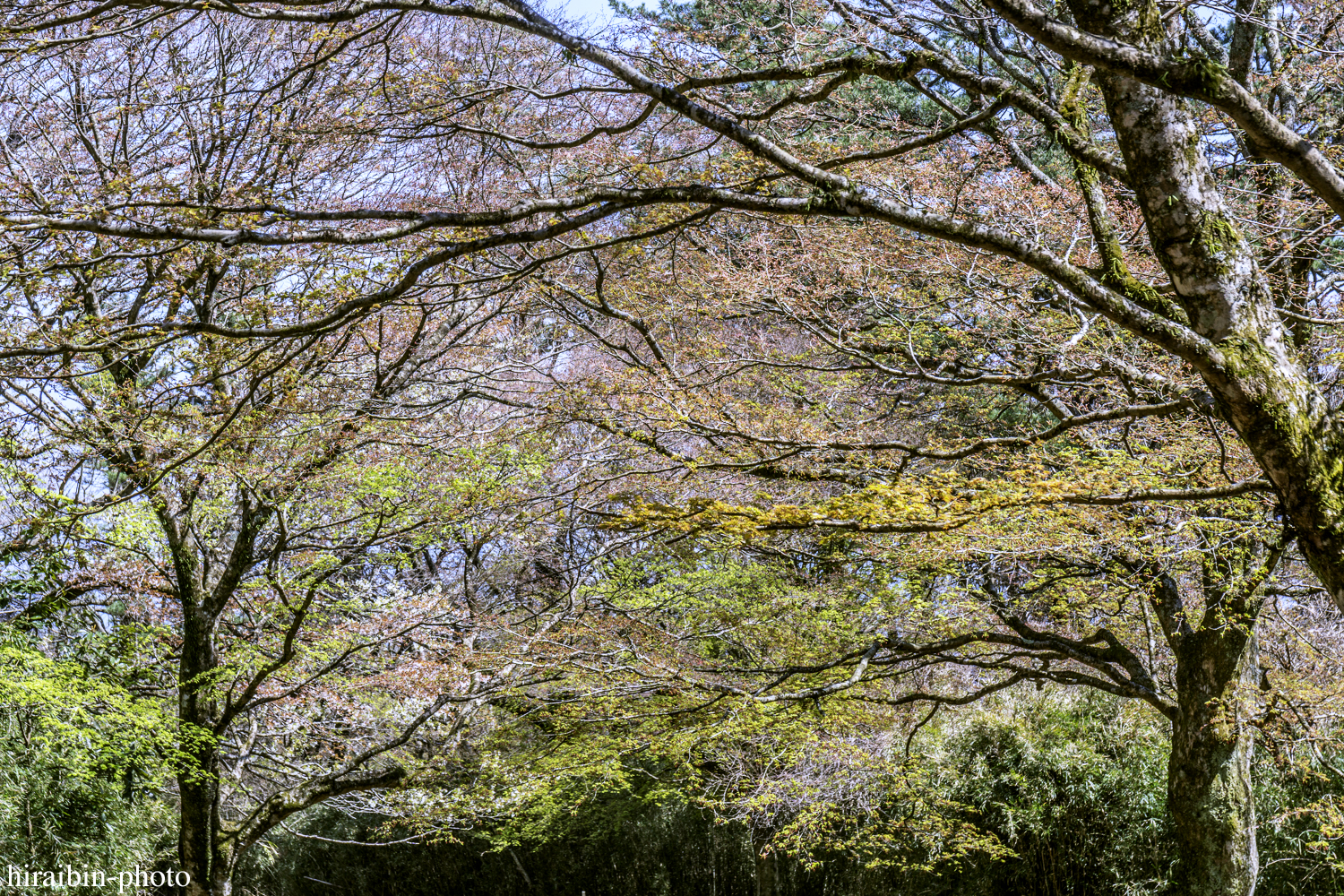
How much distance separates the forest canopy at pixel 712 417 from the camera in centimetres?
330

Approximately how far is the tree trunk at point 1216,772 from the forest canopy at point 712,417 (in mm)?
29

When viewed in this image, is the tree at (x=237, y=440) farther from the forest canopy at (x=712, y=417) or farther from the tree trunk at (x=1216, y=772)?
the tree trunk at (x=1216, y=772)

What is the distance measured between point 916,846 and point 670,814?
3.10m

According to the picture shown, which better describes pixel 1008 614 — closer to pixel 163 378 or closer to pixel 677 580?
pixel 677 580

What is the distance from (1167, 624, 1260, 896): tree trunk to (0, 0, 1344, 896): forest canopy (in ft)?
0.10

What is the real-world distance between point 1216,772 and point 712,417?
3.73 metres

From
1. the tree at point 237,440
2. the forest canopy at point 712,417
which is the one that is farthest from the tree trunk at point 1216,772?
the tree at point 237,440

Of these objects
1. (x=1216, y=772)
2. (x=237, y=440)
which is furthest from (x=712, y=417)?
(x=1216, y=772)

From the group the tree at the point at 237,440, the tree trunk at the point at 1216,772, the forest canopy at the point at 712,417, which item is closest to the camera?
the forest canopy at the point at 712,417

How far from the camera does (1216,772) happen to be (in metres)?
5.78

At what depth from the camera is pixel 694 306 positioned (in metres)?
7.73

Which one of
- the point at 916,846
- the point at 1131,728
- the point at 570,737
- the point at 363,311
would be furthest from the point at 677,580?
the point at 363,311

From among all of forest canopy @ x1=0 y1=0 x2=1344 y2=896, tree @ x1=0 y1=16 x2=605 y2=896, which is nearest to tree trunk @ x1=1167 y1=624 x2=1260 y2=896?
forest canopy @ x1=0 y1=0 x2=1344 y2=896

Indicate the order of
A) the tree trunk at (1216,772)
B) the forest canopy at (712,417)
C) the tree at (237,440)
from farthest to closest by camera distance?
the tree trunk at (1216,772), the tree at (237,440), the forest canopy at (712,417)
